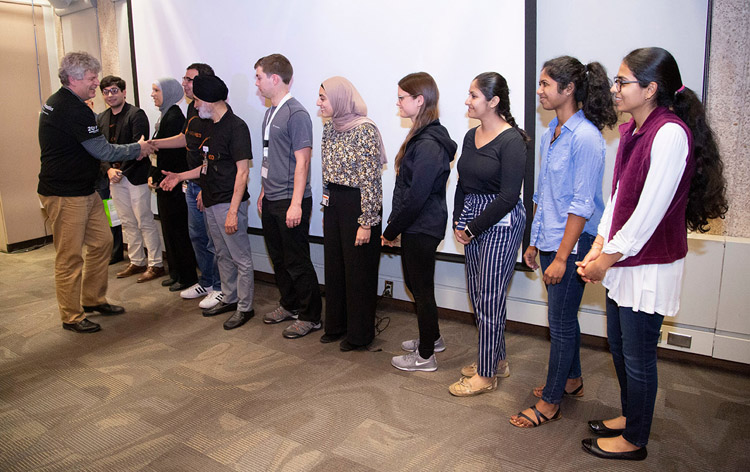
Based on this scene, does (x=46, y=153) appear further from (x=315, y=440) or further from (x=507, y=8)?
(x=507, y=8)

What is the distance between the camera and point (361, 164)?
2719mm

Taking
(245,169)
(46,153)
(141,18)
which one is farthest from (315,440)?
(141,18)

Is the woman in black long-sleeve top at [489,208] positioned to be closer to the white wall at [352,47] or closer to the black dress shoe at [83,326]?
the white wall at [352,47]

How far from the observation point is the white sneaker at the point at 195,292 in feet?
13.3

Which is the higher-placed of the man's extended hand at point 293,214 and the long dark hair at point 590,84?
the long dark hair at point 590,84

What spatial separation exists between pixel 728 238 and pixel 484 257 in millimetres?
1365

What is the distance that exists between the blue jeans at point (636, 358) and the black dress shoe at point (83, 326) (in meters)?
3.20

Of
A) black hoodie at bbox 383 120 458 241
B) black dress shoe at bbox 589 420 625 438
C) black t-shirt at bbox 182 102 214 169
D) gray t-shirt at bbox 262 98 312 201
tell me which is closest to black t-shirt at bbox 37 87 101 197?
black t-shirt at bbox 182 102 214 169

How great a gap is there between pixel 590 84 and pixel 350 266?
1550 mm

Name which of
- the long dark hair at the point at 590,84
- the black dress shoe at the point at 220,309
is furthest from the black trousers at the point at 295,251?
the long dark hair at the point at 590,84

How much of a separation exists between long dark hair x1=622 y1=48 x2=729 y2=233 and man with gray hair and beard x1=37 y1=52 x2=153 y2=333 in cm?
314

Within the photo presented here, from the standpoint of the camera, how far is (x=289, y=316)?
3.62 metres

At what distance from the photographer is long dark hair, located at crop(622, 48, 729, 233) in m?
1.71

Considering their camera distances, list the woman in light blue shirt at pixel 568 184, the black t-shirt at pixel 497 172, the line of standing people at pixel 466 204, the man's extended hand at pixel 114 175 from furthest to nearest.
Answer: the man's extended hand at pixel 114 175 < the black t-shirt at pixel 497 172 < the woman in light blue shirt at pixel 568 184 < the line of standing people at pixel 466 204
